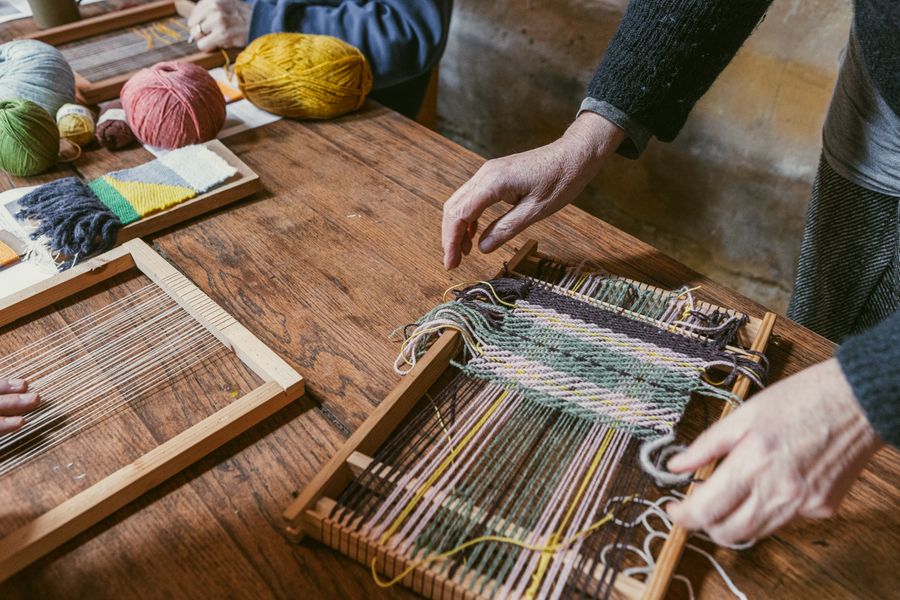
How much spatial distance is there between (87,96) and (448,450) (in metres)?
1.22

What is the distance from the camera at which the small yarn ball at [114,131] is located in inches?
50.8

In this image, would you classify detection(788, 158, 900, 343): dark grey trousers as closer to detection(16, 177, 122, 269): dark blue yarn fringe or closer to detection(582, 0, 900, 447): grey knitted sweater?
detection(582, 0, 900, 447): grey knitted sweater

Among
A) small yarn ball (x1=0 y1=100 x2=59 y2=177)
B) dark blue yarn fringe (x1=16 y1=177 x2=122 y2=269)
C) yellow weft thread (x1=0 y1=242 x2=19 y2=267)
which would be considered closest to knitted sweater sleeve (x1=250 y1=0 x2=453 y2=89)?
small yarn ball (x1=0 y1=100 x2=59 y2=177)

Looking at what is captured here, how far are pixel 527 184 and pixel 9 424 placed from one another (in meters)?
0.71

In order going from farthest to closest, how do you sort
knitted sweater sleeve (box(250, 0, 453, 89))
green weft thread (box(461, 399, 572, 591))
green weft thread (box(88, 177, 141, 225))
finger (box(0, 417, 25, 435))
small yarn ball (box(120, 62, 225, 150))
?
1. knitted sweater sleeve (box(250, 0, 453, 89))
2. small yarn ball (box(120, 62, 225, 150))
3. green weft thread (box(88, 177, 141, 225))
4. finger (box(0, 417, 25, 435))
5. green weft thread (box(461, 399, 572, 591))

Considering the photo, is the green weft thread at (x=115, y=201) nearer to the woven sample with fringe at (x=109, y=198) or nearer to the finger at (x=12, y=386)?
the woven sample with fringe at (x=109, y=198)

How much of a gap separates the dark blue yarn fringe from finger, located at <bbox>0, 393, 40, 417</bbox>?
0.28m

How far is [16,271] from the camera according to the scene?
39.6 inches

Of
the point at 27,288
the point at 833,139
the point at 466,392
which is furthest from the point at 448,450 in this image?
the point at 833,139

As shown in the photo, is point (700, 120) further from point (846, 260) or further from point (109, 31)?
point (109, 31)

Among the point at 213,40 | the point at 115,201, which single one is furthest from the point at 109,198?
the point at 213,40

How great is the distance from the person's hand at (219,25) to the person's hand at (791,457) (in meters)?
1.50

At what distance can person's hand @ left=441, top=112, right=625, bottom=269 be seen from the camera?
93 centimetres

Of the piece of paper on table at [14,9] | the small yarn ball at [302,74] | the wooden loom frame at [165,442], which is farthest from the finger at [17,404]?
the piece of paper on table at [14,9]
